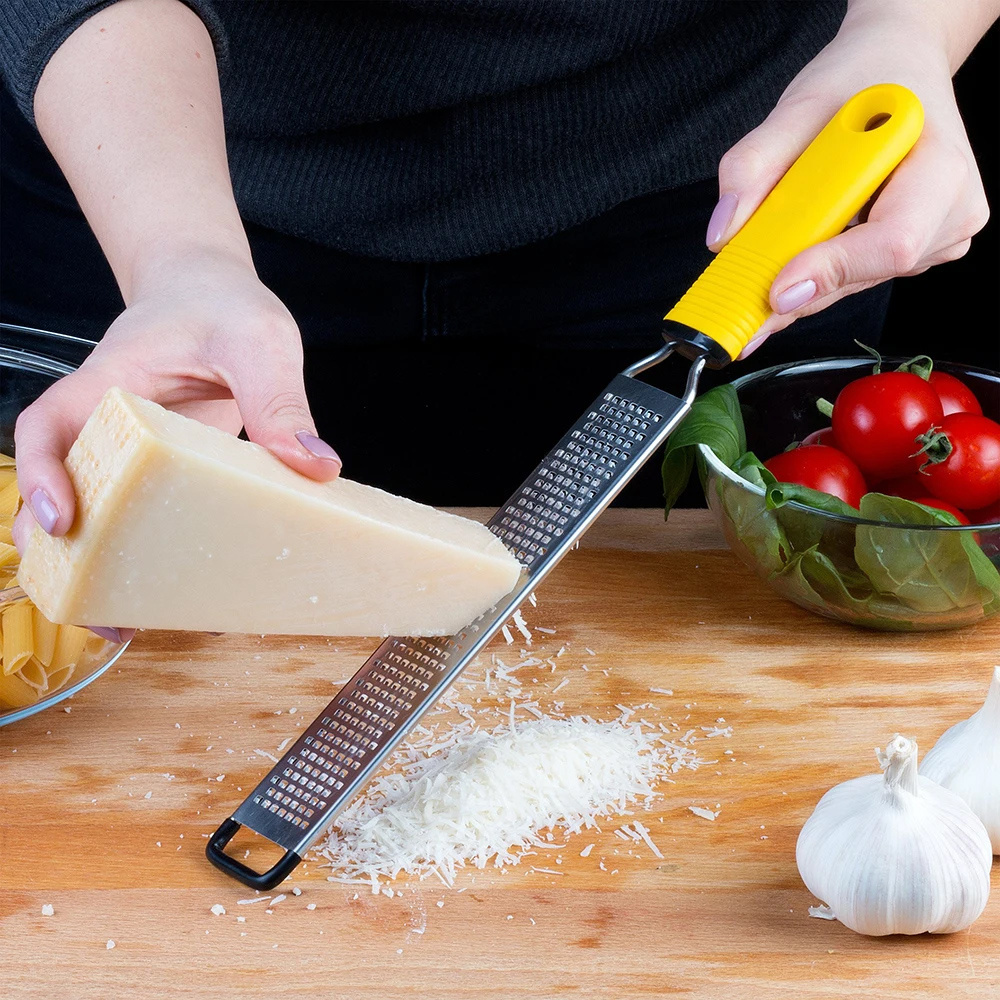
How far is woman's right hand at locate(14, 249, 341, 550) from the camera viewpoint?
0.98 m

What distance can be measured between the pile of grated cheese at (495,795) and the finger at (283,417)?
0.30 m

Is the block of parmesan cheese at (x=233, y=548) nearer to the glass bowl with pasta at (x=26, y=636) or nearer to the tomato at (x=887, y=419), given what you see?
the glass bowl with pasta at (x=26, y=636)

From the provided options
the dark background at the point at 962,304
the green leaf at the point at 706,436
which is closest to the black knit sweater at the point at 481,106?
the green leaf at the point at 706,436

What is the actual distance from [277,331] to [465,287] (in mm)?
690

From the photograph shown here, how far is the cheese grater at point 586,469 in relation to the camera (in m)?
1.03

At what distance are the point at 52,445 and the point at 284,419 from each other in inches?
7.2

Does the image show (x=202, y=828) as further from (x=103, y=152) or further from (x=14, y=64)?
(x=14, y=64)

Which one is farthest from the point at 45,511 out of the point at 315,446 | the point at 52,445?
the point at 315,446

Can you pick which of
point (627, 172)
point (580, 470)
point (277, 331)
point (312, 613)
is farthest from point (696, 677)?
point (627, 172)

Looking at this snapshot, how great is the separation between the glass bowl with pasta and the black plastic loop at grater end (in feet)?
0.69

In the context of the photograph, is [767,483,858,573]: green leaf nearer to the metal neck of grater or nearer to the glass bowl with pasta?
the metal neck of grater

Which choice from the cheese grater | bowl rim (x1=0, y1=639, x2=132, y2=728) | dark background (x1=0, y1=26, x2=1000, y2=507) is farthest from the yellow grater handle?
bowl rim (x1=0, y1=639, x2=132, y2=728)

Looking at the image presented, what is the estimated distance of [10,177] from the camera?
171cm

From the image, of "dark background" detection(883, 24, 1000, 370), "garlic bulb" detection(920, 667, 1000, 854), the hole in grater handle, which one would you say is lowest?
"dark background" detection(883, 24, 1000, 370)
